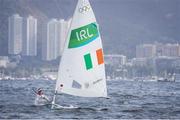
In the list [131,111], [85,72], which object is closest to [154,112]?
[131,111]

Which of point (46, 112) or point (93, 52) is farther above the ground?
point (93, 52)

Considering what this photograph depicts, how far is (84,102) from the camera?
81.9 metres

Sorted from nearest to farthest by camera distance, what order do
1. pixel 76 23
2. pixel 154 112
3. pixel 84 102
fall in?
1. pixel 76 23
2. pixel 154 112
3. pixel 84 102

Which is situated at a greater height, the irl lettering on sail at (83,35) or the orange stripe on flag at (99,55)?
the irl lettering on sail at (83,35)

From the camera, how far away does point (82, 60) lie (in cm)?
6381

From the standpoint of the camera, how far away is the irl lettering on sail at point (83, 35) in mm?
62656

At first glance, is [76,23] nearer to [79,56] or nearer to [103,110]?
[79,56]

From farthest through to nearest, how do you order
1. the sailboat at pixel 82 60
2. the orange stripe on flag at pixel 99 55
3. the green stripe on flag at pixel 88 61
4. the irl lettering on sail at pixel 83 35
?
the orange stripe on flag at pixel 99 55
the green stripe on flag at pixel 88 61
the irl lettering on sail at pixel 83 35
the sailboat at pixel 82 60

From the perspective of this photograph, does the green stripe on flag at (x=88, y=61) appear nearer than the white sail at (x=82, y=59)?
No

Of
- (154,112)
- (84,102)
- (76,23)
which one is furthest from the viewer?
(84,102)

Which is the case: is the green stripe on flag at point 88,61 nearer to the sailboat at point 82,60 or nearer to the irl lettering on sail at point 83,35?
the sailboat at point 82,60

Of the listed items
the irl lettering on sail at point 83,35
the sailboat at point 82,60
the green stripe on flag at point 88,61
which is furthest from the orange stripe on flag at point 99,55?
the irl lettering on sail at point 83,35

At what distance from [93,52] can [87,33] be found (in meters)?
1.66

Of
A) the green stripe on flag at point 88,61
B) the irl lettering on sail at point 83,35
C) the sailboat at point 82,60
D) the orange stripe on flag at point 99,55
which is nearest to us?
the sailboat at point 82,60
